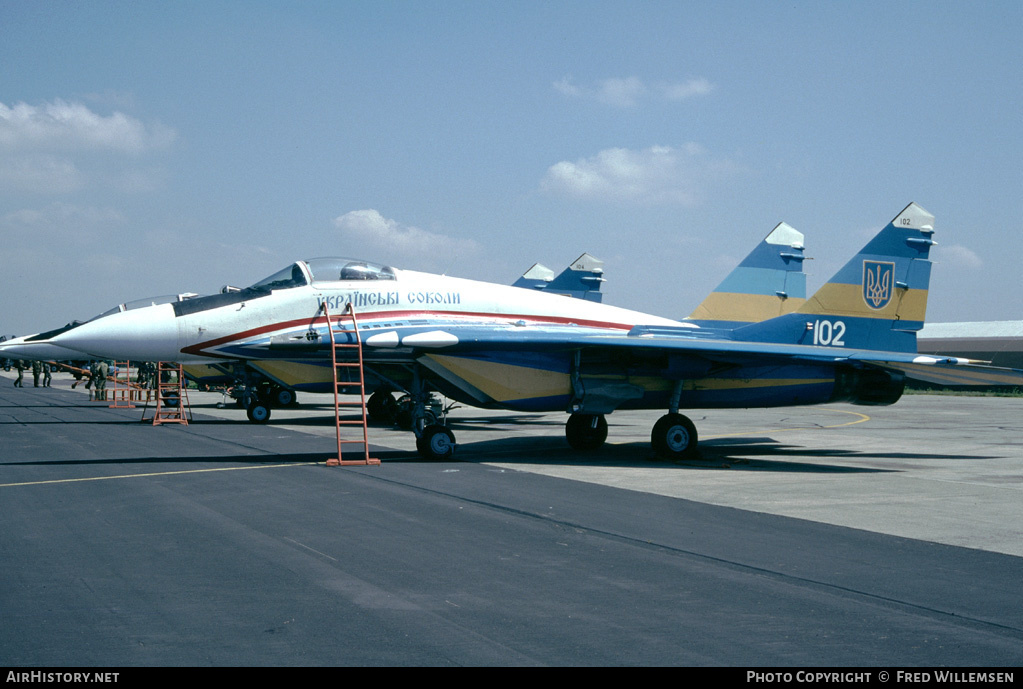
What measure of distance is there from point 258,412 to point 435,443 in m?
10.6

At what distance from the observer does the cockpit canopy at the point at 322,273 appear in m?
14.0

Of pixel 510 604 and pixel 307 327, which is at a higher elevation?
pixel 307 327

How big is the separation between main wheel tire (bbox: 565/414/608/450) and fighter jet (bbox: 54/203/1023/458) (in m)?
0.03

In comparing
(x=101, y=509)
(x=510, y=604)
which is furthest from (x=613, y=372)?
(x=510, y=604)

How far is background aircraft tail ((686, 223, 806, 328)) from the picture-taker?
20.1 metres

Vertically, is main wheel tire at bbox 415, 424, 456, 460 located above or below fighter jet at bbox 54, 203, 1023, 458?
below

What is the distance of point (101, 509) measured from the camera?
891cm

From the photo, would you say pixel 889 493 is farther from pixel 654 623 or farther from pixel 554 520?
pixel 654 623

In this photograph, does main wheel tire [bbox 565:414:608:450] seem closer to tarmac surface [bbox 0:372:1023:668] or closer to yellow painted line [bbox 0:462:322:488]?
tarmac surface [bbox 0:372:1023:668]

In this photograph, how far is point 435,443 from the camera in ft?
45.0

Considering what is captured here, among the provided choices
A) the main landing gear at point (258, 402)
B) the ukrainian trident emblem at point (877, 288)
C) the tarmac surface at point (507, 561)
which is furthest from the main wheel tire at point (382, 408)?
the ukrainian trident emblem at point (877, 288)

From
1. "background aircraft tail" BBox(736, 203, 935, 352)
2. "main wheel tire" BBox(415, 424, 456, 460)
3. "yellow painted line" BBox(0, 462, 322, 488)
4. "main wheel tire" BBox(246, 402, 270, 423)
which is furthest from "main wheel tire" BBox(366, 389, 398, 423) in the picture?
"background aircraft tail" BBox(736, 203, 935, 352)
